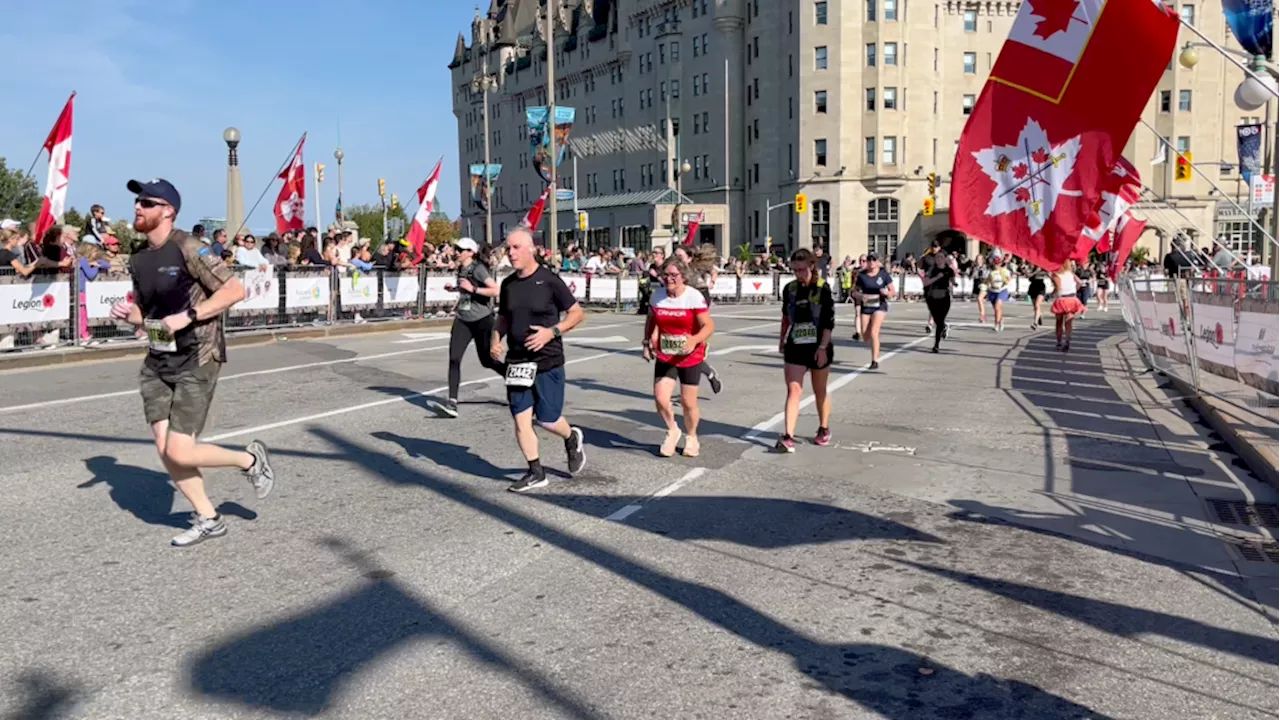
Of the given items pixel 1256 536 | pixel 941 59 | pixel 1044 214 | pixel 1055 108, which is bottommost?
pixel 1256 536

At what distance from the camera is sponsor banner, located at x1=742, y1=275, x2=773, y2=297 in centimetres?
4394

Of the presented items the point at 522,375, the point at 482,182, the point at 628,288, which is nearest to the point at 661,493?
the point at 522,375

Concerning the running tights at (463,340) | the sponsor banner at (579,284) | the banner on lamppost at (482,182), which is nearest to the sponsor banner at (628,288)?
the sponsor banner at (579,284)

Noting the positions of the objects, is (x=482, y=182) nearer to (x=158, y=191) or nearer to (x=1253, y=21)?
(x=1253, y=21)

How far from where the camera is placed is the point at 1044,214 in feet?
33.5

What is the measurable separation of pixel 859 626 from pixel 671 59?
93567 millimetres

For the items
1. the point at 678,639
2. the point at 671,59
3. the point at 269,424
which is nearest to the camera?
the point at 678,639

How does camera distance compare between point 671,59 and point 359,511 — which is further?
point 671,59

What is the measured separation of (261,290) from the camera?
859 inches

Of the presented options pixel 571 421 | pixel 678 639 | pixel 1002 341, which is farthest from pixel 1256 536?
pixel 1002 341

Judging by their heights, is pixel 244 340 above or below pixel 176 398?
below

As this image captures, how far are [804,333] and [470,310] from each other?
3.71 m

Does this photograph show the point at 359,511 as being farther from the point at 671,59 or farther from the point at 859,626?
the point at 671,59

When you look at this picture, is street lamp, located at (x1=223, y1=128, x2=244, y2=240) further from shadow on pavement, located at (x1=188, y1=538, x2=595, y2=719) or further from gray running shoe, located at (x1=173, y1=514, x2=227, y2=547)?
shadow on pavement, located at (x1=188, y1=538, x2=595, y2=719)
